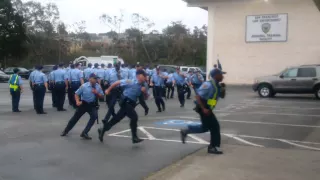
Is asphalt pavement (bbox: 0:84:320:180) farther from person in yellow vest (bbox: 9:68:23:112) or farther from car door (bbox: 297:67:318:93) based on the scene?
car door (bbox: 297:67:318:93)

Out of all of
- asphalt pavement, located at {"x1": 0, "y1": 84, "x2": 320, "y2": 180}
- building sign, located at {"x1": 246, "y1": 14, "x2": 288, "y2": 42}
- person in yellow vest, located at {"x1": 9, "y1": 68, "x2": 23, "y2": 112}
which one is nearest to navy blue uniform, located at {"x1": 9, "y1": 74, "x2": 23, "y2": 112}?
person in yellow vest, located at {"x1": 9, "y1": 68, "x2": 23, "y2": 112}

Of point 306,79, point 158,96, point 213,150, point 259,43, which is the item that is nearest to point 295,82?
point 306,79

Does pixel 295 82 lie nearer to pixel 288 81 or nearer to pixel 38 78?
pixel 288 81

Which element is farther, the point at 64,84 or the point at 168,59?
the point at 168,59

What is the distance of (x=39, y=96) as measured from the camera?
1623cm

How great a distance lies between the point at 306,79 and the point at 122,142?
15514 millimetres

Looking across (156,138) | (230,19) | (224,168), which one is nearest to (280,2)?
(230,19)

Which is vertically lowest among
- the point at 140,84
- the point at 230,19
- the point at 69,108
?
the point at 69,108

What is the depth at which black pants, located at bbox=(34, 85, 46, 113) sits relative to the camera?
1608cm

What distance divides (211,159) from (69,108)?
36.0 feet

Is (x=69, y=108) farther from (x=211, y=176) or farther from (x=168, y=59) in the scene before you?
(x=168, y=59)

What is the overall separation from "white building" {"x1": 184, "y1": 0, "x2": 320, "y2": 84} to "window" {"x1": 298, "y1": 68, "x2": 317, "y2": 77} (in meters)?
10.5

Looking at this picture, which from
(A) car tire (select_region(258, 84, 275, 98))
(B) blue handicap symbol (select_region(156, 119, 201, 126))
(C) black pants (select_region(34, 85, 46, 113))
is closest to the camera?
(B) blue handicap symbol (select_region(156, 119, 201, 126))

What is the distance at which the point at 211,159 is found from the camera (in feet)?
27.2
